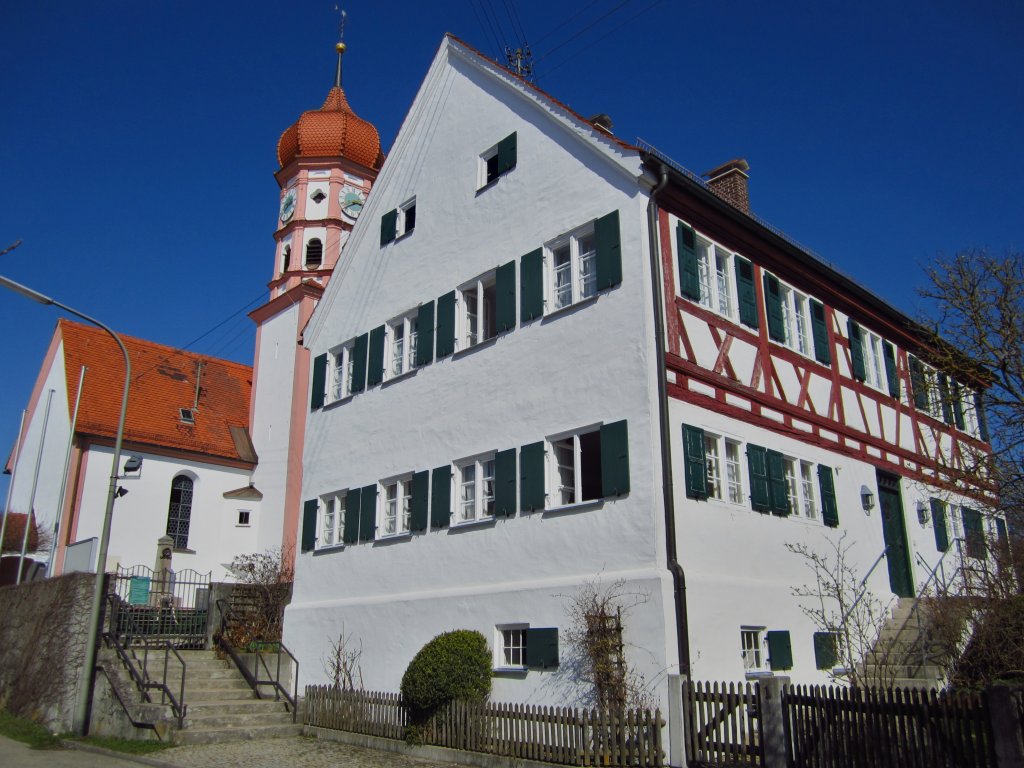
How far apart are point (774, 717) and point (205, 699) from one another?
34.1ft

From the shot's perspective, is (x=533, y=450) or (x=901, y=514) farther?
(x=901, y=514)

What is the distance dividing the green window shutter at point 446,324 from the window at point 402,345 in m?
0.85

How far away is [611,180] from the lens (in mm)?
14039

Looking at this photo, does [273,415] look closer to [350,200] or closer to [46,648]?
[350,200]

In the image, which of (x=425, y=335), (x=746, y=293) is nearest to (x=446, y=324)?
(x=425, y=335)

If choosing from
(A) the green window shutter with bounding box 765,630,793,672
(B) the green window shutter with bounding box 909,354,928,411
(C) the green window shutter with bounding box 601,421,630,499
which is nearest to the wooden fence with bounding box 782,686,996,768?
(A) the green window shutter with bounding box 765,630,793,672

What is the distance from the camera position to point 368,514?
57.8 ft

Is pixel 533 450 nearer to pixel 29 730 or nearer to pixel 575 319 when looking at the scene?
Result: pixel 575 319

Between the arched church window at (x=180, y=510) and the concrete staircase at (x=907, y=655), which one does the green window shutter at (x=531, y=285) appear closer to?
the concrete staircase at (x=907, y=655)

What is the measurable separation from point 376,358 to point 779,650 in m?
9.73

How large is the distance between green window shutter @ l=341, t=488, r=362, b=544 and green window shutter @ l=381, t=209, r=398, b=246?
5.40m

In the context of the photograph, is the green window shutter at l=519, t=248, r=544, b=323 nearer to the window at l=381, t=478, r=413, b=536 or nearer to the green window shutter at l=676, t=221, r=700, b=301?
the green window shutter at l=676, t=221, r=700, b=301

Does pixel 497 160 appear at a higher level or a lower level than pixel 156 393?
lower

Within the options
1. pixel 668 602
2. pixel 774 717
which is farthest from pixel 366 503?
pixel 774 717
